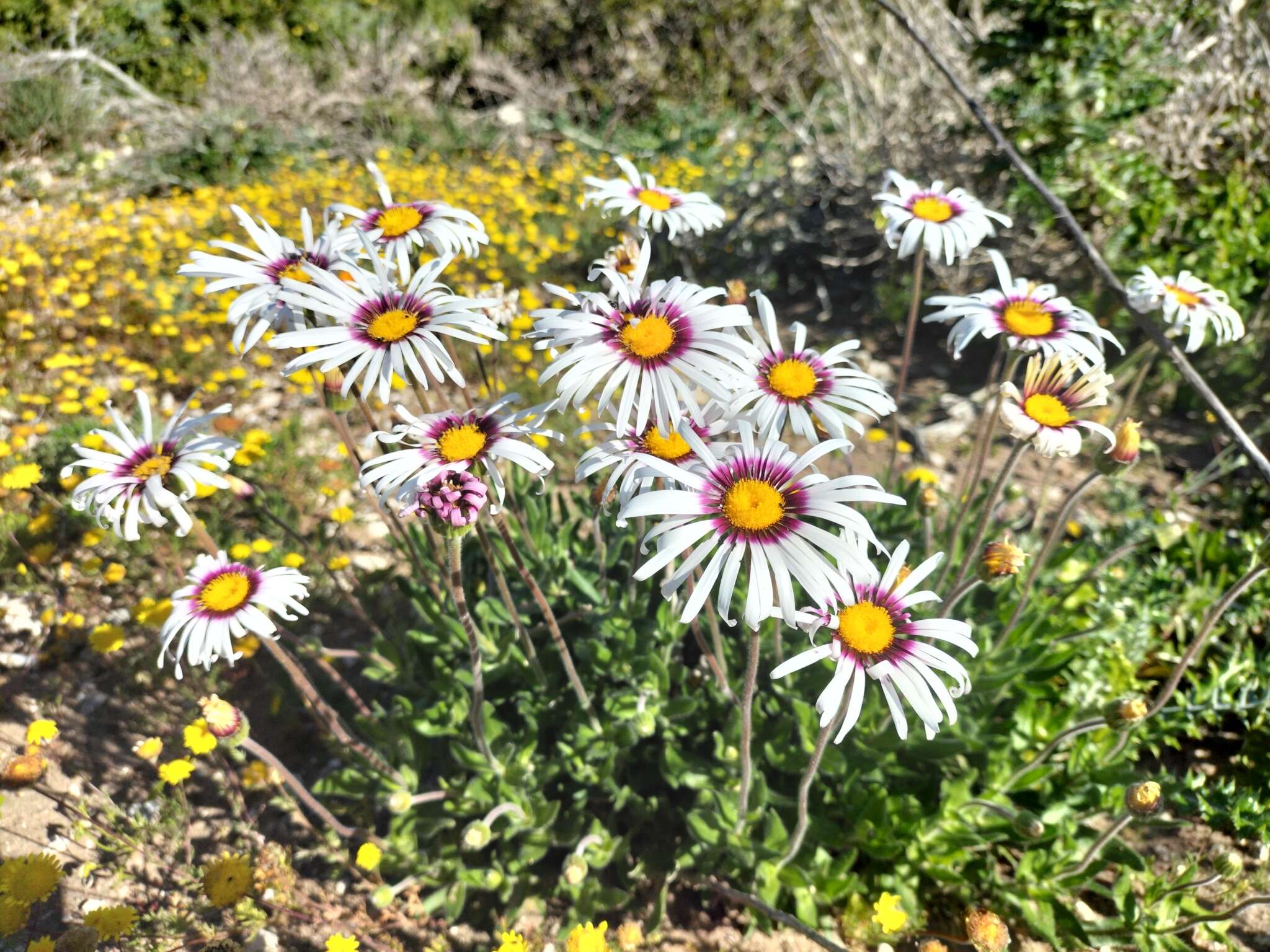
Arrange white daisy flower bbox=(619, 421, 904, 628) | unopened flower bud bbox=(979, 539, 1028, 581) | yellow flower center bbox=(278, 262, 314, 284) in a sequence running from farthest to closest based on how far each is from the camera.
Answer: yellow flower center bbox=(278, 262, 314, 284) < unopened flower bud bbox=(979, 539, 1028, 581) < white daisy flower bbox=(619, 421, 904, 628)

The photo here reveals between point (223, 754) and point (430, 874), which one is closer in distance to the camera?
point (430, 874)

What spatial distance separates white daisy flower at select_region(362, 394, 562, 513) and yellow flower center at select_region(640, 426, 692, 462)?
10.0 inches

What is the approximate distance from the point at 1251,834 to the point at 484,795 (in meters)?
2.68

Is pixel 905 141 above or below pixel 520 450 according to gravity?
above

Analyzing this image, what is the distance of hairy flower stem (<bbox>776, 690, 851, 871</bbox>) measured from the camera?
6.29 ft

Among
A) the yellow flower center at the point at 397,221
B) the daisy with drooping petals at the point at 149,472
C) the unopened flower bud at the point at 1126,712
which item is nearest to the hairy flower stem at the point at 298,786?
the daisy with drooping petals at the point at 149,472

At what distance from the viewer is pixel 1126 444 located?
2.16m

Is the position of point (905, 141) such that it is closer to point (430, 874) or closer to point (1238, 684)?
point (1238, 684)

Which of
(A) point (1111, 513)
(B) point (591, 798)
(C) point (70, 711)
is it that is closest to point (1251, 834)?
(A) point (1111, 513)

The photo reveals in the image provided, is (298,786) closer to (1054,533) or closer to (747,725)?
(747,725)

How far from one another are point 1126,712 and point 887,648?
101cm

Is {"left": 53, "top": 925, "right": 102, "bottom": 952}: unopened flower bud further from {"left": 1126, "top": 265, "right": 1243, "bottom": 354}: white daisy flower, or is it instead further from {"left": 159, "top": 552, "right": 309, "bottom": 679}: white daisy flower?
{"left": 1126, "top": 265, "right": 1243, "bottom": 354}: white daisy flower

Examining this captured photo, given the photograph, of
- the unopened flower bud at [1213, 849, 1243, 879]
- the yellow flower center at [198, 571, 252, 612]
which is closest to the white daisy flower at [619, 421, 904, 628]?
the yellow flower center at [198, 571, 252, 612]

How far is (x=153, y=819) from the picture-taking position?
2.97 meters
